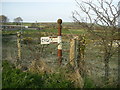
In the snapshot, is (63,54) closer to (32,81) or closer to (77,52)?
(77,52)

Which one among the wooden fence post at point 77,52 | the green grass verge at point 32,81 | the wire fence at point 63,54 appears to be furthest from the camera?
the wooden fence post at point 77,52

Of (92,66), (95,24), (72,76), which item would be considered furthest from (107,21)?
(72,76)

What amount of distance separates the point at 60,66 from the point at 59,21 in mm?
1687

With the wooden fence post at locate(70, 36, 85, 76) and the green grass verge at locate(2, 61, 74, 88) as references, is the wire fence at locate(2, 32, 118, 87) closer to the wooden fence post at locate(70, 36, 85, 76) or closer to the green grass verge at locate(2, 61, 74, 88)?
the wooden fence post at locate(70, 36, 85, 76)

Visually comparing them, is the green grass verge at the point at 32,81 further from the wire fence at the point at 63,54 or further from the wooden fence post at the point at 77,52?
the wire fence at the point at 63,54

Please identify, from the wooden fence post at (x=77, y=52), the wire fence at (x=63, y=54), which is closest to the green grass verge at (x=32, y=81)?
the wooden fence post at (x=77, y=52)

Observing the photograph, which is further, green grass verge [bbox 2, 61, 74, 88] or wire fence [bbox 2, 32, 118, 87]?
wire fence [bbox 2, 32, 118, 87]

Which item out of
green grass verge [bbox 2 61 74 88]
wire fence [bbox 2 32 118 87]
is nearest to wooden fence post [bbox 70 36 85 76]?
wire fence [bbox 2 32 118 87]

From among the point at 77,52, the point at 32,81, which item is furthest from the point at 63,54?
the point at 32,81

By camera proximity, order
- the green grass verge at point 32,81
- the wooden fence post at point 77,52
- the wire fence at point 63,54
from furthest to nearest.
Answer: the wooden fence post at point 77,52 < the wire fence at point 63,54 < the green grass verge at point 32,81

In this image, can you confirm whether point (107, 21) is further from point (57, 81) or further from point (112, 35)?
point (57, 81)

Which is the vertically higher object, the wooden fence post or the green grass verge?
the wooden fence post

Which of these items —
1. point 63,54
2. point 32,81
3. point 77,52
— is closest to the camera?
point 32,81

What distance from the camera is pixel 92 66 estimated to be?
17.5 feet
